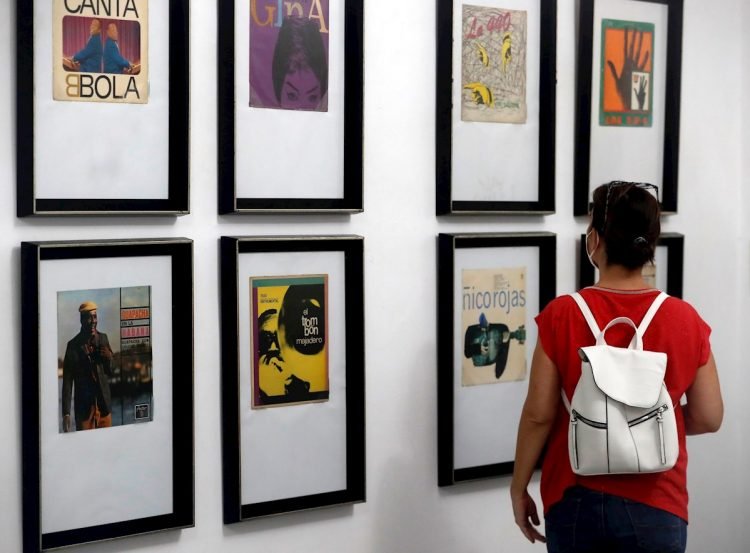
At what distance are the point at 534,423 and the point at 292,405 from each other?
0.47m

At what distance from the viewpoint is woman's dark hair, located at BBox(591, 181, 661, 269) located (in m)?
1.44

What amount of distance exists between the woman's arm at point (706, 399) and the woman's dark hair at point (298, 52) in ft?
2.81

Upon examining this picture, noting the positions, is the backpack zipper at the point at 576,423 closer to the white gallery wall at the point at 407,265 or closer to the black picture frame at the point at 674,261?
the white gallery wall at the point at 407,265

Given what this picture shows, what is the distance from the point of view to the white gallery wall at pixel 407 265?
1.57 meters

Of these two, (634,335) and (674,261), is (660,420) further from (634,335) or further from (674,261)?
(674,261)

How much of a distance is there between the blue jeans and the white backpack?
0.07 meters

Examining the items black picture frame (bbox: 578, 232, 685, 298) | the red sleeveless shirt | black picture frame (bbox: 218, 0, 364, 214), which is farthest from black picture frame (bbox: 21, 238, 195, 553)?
black picture frame (bbox: 578, 232, 685, 298)

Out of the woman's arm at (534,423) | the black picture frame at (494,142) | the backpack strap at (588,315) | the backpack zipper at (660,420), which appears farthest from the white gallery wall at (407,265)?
the backpack zipper at (660,420)

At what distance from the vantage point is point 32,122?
1.44 metres

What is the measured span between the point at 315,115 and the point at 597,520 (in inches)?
34.8

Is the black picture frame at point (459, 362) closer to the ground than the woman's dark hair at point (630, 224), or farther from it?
closer to the ground

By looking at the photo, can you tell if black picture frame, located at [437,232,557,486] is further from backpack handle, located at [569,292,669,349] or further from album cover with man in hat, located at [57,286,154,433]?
album cover with man in hat, located at [57,286,154,433]

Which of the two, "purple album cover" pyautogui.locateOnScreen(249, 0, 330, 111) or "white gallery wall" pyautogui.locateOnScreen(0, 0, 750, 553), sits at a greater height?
"purple album cover" pyautogui.locateOnScreen(249, 0, 330, 111)


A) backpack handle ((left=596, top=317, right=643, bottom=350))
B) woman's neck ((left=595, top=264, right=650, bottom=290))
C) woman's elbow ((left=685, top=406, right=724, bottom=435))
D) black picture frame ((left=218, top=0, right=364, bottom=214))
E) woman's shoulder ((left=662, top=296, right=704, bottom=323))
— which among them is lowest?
woman's elbow ((left=685, top=406, right=724, bottom=435))
